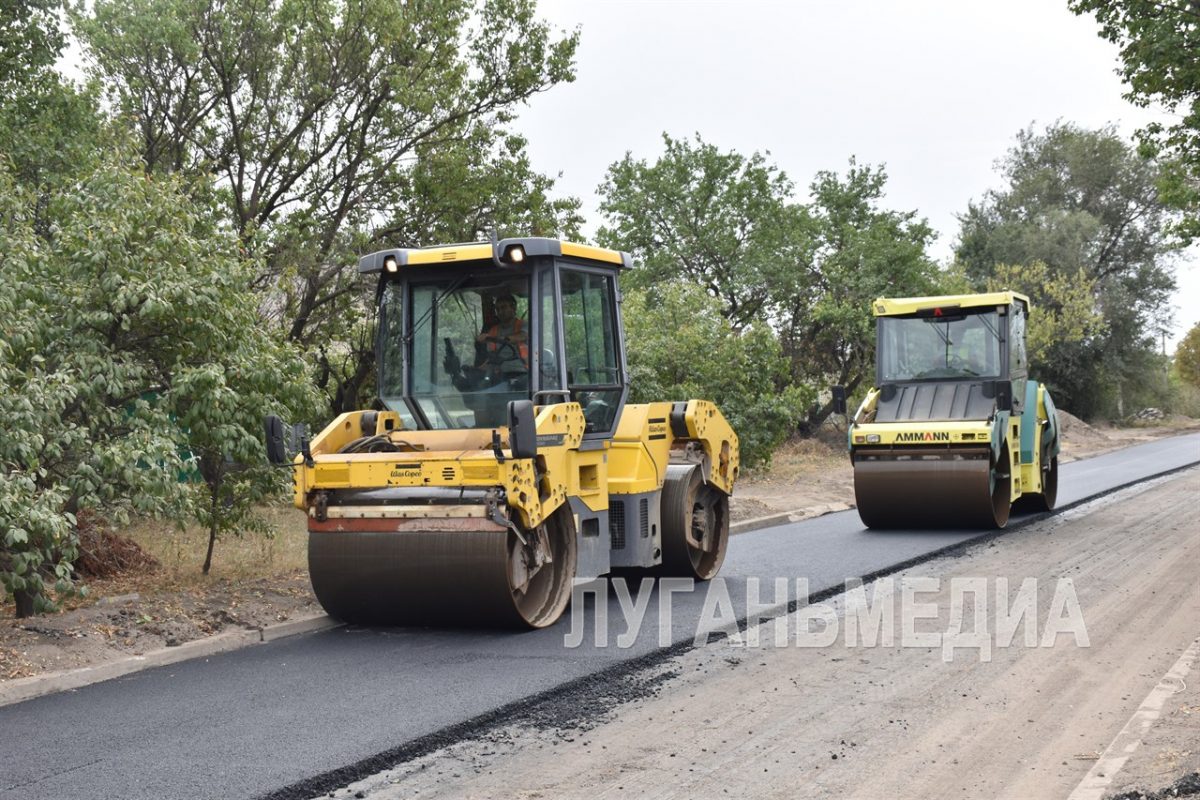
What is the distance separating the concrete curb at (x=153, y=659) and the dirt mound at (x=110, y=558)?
2557 mm

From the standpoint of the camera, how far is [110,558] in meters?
10.5

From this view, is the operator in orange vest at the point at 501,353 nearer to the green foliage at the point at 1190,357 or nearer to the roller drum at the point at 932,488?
the roller drum at the point at 932,488

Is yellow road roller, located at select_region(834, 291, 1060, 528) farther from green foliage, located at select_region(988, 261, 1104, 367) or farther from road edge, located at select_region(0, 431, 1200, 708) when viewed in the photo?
green foliage, located at select_region(988, 261, 1104, 367)

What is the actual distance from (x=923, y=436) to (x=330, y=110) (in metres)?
9.24

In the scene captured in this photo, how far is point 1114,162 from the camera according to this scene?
4706 cm

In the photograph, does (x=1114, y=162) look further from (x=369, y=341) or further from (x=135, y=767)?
(x=135, y=767)

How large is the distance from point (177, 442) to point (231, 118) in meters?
9.57

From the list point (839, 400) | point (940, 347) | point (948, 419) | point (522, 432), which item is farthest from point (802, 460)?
point (522, 432)

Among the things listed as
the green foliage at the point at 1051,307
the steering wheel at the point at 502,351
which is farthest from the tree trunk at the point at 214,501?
the green foliage at the point at 1051,307

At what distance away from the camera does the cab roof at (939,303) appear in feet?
44.9

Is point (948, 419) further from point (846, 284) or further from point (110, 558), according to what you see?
point (846, 284)

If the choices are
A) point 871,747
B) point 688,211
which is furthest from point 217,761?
point 688,211

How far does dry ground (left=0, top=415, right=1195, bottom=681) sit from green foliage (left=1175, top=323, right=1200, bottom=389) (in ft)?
165

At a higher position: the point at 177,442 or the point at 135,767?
the point at 177,442
